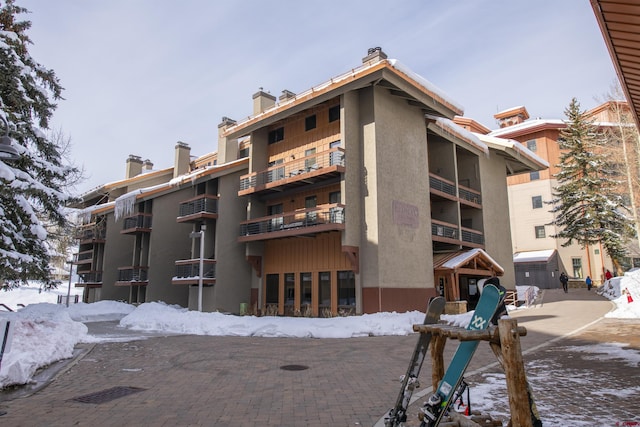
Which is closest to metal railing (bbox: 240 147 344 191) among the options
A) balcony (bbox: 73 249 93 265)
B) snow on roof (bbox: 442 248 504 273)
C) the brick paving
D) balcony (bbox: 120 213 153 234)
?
snow on roof (bbox: 442 248 504 273)

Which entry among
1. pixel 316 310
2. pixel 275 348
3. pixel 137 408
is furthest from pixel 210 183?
pixel 137 408

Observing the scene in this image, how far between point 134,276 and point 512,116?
1850 inches

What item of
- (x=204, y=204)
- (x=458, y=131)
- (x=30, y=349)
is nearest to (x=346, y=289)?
(x=204, y=204)

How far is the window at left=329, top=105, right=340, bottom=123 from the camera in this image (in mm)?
23969

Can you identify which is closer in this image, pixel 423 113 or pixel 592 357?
pixel 592 357

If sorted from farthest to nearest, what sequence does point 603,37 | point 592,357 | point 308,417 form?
point 592,357 → point 308,417 → point 603,37

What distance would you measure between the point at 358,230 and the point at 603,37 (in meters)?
16.6

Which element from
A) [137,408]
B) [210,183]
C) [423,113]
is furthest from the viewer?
[210,183]

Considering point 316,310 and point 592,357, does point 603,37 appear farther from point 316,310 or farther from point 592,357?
point 316,310

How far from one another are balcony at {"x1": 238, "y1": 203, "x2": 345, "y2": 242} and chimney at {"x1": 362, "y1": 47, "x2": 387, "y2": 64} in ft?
24.9

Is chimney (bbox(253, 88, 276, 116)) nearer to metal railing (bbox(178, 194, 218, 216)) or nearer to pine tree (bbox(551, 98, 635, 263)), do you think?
metal railing (bbox(178, 194, 218, 216))

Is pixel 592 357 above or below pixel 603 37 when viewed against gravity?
below

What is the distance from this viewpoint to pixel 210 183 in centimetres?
2802

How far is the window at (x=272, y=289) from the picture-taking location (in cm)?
2578
